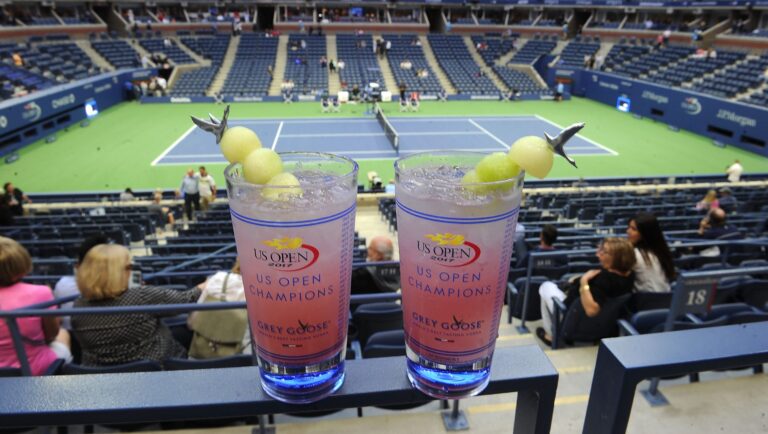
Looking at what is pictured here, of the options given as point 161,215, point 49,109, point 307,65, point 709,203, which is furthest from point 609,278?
point 307,65

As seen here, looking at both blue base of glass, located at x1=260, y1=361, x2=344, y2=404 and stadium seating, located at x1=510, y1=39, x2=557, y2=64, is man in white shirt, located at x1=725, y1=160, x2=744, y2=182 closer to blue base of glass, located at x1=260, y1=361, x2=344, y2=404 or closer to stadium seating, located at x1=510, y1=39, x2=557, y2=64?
blue base of glass, located at x1=260, y1=361, x2=344, y2=404

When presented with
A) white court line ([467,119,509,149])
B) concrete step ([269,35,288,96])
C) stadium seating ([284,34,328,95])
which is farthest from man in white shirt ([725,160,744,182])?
concrete step ([269,35,288,96])

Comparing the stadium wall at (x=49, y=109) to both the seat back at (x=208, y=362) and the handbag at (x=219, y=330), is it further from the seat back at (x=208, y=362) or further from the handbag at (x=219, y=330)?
the seat back at (x=208, y=362)

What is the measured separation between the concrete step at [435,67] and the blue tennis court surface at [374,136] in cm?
798

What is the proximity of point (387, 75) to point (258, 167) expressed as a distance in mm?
33547

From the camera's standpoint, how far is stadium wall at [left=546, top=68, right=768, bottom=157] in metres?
19.4

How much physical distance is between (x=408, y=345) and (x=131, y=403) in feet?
1.70

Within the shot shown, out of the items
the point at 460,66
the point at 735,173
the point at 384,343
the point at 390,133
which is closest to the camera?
the point at 384,343

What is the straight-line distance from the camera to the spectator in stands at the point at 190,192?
1076 centimetres

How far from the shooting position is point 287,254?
84 cm

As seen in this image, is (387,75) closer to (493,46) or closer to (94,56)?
(493,46)

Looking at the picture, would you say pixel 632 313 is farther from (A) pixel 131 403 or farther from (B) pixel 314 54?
(B) pixel 314 54

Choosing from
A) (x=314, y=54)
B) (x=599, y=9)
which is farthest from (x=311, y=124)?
(x=599, y=9)

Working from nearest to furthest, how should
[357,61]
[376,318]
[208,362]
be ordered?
[208,362] → [376,318] → [357,61]
